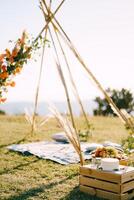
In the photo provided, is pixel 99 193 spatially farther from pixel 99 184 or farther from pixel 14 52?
pixel 14 52

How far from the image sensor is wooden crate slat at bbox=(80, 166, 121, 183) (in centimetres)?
465

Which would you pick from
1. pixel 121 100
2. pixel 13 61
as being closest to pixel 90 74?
pixel 13 61

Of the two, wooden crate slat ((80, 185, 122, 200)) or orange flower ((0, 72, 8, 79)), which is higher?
orange flower ((0, 72, 8, 79))

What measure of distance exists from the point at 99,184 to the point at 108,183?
136 millimetres

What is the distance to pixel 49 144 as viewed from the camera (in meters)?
8.40

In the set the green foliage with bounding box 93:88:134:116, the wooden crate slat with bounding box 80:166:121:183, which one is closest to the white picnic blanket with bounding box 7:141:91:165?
the wooden crate slat with bounding box 80:166:121:183

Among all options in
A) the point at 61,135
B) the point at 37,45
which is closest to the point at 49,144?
the point at 61,135

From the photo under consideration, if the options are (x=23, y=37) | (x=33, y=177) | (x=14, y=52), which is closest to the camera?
(x=33, y=177)

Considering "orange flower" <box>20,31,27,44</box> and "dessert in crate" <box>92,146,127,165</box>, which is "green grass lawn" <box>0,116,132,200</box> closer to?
"dessert in crate" <box>92,146,127,165</box>

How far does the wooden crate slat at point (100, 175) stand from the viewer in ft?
15.2

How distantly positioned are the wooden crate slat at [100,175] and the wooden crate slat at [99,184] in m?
0.05

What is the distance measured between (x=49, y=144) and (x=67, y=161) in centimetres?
172

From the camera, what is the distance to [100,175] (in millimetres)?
4789

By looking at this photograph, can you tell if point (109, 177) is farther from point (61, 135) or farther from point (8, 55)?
point (61, 135)
